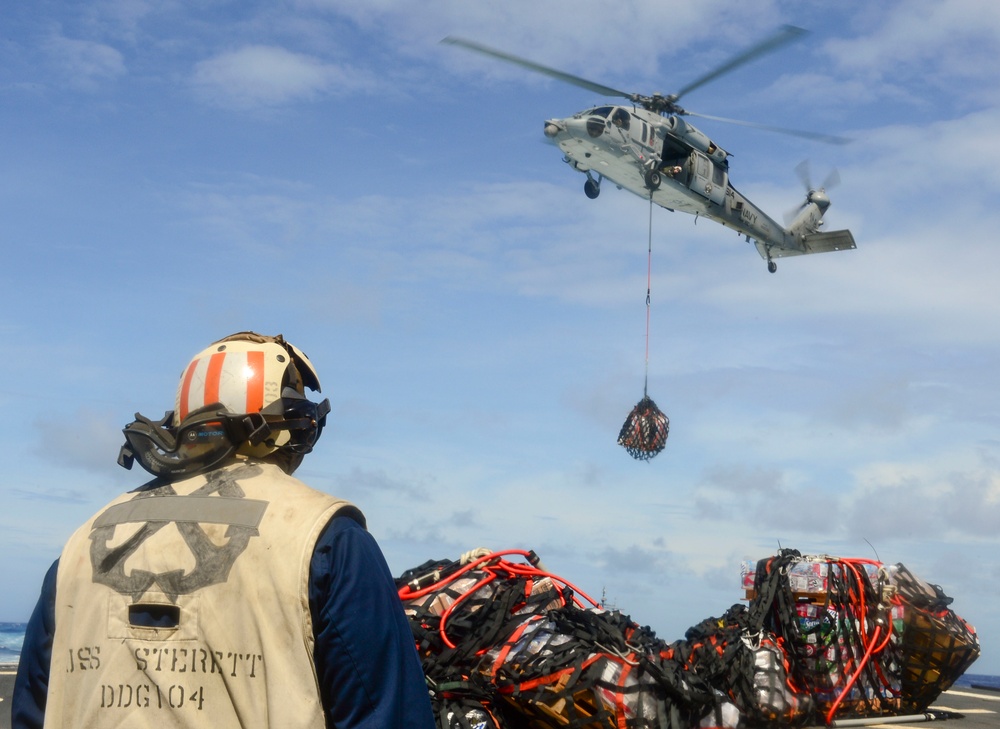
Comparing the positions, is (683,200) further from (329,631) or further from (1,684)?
(329,631)

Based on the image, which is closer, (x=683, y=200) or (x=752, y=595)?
(x=752, y=595)

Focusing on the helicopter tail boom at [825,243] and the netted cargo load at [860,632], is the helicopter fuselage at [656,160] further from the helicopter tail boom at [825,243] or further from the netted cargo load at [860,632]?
the netted cargo load at [860,632]

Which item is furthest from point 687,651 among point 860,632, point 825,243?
point 825,243

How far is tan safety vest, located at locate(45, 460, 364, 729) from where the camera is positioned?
8.11 ft

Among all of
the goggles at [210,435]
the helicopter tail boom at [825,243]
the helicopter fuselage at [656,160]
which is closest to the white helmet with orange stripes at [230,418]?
the goggles at [210,435]

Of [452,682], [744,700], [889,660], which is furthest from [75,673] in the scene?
[889,660]

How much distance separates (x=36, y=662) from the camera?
2828mm

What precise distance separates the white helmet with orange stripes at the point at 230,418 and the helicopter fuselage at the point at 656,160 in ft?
63.2

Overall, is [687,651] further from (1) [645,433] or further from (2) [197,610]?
(1) [645,433]

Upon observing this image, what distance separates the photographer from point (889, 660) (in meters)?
8.35

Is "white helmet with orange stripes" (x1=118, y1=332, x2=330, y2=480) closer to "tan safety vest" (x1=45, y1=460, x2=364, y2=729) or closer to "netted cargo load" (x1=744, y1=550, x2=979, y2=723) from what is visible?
"tan safety vest" (x1=45, y1=460, x2=364, y2=729)

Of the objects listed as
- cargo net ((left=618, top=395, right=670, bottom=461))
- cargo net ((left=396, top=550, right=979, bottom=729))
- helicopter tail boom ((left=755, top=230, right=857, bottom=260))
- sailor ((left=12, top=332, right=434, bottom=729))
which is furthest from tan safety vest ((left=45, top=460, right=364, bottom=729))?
helicopter tail boom ((left=755, top=230, right=857, bottom=260))

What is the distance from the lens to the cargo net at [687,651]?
588 cm

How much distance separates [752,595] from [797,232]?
2444 centimetres
